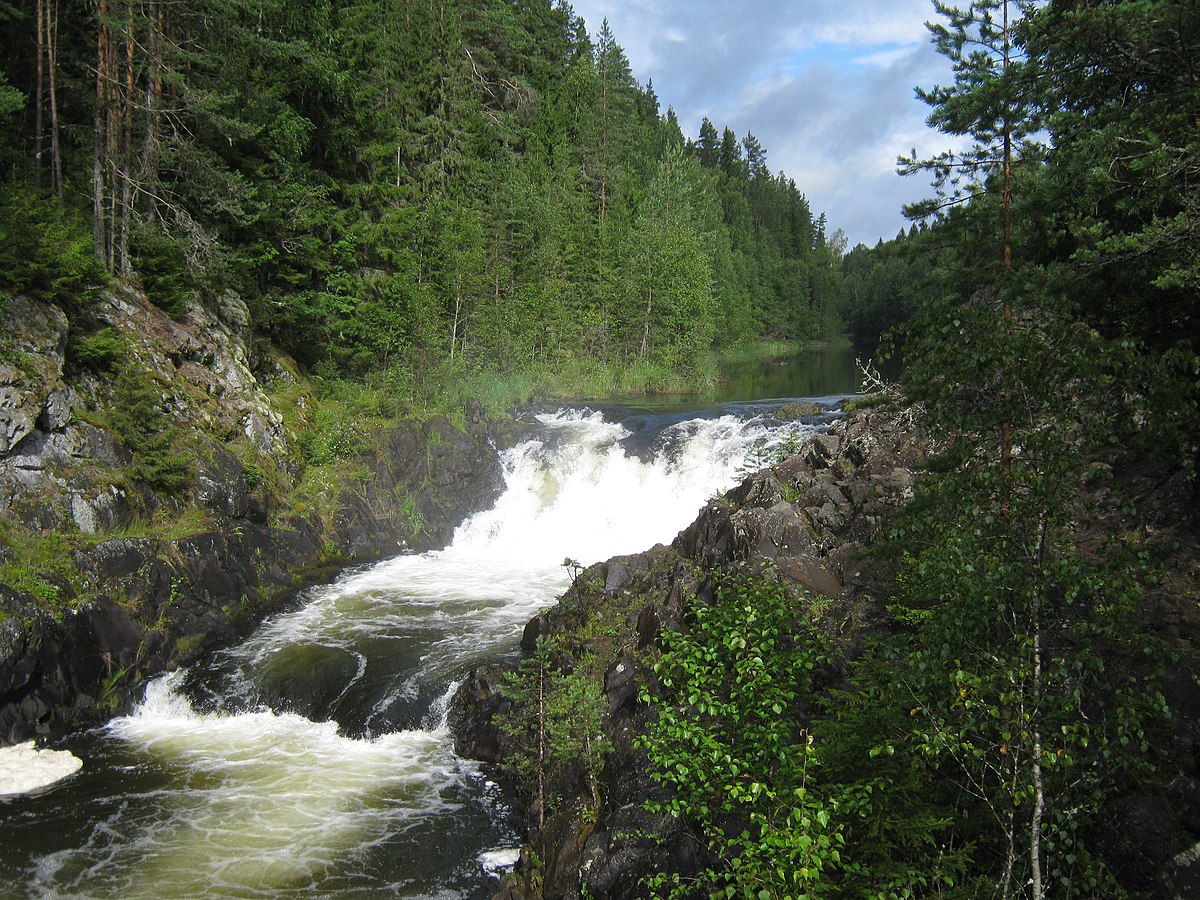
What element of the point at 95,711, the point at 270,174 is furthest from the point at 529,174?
the point at 95,711

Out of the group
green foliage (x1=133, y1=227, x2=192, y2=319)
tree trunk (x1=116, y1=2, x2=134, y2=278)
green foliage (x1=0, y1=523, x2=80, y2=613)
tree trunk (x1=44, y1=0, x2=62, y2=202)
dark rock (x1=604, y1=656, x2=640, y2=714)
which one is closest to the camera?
dark rock (x1=604, y1=656, x2=640, y2=714)

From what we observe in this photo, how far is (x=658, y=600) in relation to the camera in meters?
9.51

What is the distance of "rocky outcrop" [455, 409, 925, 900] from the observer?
6.29 metres

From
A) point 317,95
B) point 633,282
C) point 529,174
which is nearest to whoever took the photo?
point 317,95

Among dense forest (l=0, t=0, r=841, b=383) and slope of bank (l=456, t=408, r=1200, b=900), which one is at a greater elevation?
dense forest (l=0, t=0, r=841, b=383)

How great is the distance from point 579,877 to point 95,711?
312 inches

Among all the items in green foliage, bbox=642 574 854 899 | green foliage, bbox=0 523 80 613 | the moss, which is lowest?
the moss

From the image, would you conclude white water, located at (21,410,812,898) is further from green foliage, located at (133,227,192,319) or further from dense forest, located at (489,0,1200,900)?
green foliage, located at (133,227,192,319)

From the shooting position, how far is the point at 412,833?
8.13 metres

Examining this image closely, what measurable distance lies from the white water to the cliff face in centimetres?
84

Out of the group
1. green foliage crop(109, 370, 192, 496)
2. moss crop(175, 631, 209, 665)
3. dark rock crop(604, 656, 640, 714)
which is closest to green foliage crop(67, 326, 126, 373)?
green foliage crop(109, 370, 192, 496)

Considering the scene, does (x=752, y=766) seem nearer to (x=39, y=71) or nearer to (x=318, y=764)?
(x=318, y=764)

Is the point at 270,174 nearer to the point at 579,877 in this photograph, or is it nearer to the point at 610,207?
the point at 579,877

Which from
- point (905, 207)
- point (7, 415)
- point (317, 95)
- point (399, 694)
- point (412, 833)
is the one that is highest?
point (317, 95)
